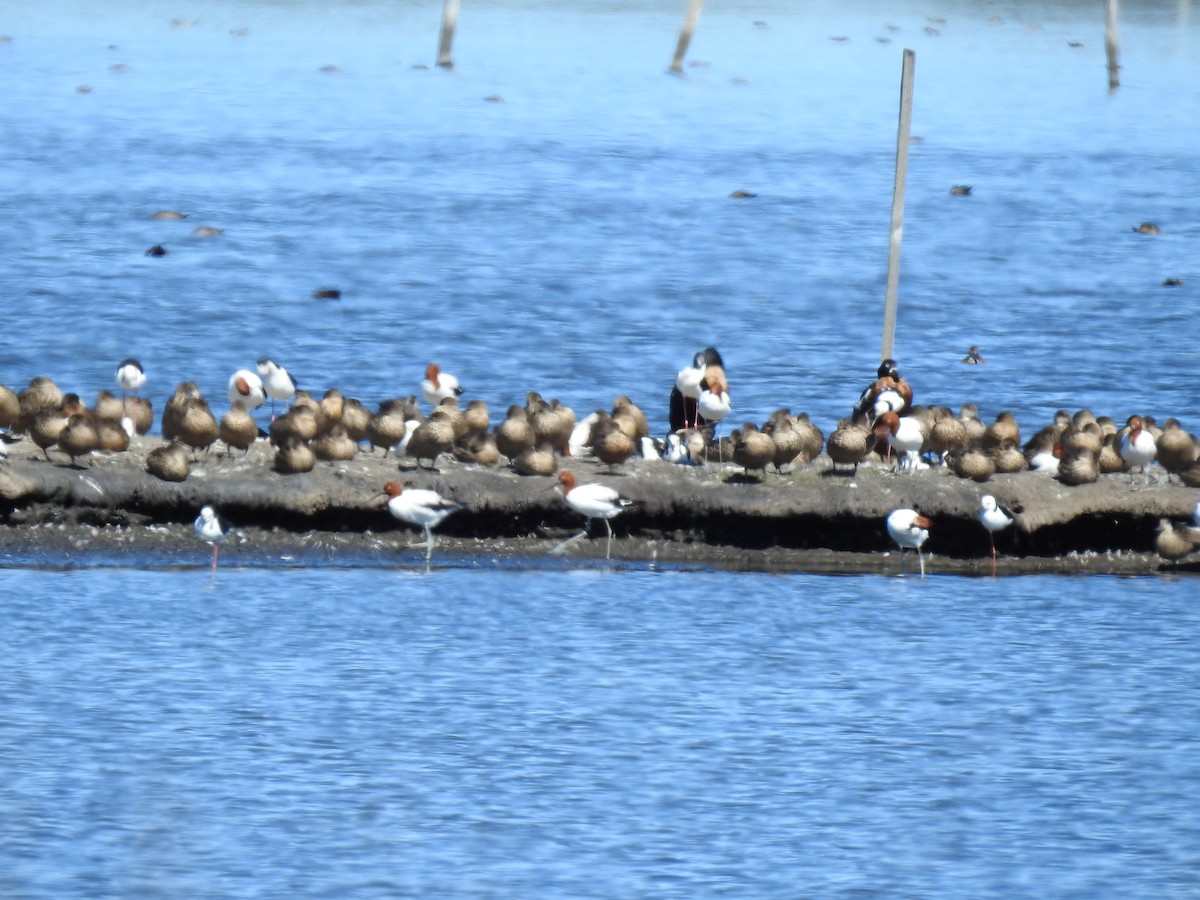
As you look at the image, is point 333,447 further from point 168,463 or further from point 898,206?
point 898,206

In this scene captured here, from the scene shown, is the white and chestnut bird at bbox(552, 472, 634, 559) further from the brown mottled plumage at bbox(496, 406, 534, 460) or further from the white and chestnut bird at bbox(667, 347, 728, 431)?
the white and chestnut bird at bbox(667, 347, 728, 431)

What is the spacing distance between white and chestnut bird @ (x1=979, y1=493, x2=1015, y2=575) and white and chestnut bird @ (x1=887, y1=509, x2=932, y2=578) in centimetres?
53

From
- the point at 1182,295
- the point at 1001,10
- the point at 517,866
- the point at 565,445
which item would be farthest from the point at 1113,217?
the point at 1001,10

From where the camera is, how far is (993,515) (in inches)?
861

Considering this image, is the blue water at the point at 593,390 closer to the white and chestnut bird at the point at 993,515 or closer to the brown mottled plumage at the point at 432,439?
the white and chestnut bird at the point at 993,515

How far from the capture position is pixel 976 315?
4412cm

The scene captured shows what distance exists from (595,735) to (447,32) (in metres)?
58.4

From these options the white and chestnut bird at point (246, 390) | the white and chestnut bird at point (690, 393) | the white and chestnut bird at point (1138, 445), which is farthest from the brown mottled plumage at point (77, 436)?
the white and chestnut bird at point (1138, 445)

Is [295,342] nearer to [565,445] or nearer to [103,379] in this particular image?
[103,379]

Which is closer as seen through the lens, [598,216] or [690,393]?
[690,393]

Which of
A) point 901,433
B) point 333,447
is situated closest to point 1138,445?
point 901,433

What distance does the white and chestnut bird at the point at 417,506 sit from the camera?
21672 millimetres

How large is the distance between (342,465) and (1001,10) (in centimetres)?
9304

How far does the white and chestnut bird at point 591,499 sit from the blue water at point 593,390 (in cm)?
52
